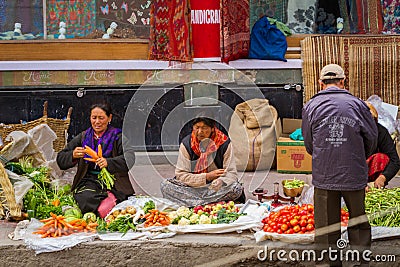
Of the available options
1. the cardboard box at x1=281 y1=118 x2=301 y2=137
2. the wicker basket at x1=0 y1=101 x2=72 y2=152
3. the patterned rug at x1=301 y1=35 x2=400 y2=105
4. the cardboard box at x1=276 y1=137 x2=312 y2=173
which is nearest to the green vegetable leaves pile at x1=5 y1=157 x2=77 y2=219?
the wicker basket at x1=0 y1=101 x2=72 y2=152

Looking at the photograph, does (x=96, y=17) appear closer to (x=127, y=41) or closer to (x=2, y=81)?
(x=127, y=41)

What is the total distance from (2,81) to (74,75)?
2.76ft

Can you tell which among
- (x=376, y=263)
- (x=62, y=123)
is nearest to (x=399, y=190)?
(x=376, y=263)

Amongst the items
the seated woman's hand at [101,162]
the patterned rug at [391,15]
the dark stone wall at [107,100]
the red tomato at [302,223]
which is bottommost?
the red tomato at [302,223]

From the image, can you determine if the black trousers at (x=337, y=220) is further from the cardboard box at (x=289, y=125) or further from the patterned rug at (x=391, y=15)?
the patterned rug at (x=391, y=15)

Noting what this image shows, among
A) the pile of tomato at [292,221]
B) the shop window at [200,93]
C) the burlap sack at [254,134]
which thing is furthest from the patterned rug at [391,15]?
the pile of tomato at [292,221]

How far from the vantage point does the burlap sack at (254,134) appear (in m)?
8.87

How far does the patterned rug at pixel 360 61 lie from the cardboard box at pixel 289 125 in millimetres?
313

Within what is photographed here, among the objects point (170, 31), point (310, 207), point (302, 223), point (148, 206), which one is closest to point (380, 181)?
point (310, 207)

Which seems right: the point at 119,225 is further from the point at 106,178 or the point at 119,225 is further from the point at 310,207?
the point at 310,207

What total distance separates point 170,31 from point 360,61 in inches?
91.5

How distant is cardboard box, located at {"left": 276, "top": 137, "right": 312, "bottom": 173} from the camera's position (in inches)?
340

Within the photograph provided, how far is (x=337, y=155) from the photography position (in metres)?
5.04

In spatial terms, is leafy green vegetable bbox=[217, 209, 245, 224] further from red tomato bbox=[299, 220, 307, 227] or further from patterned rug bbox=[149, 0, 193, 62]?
patterned rug bbox=[149, 0, 193, 62]
